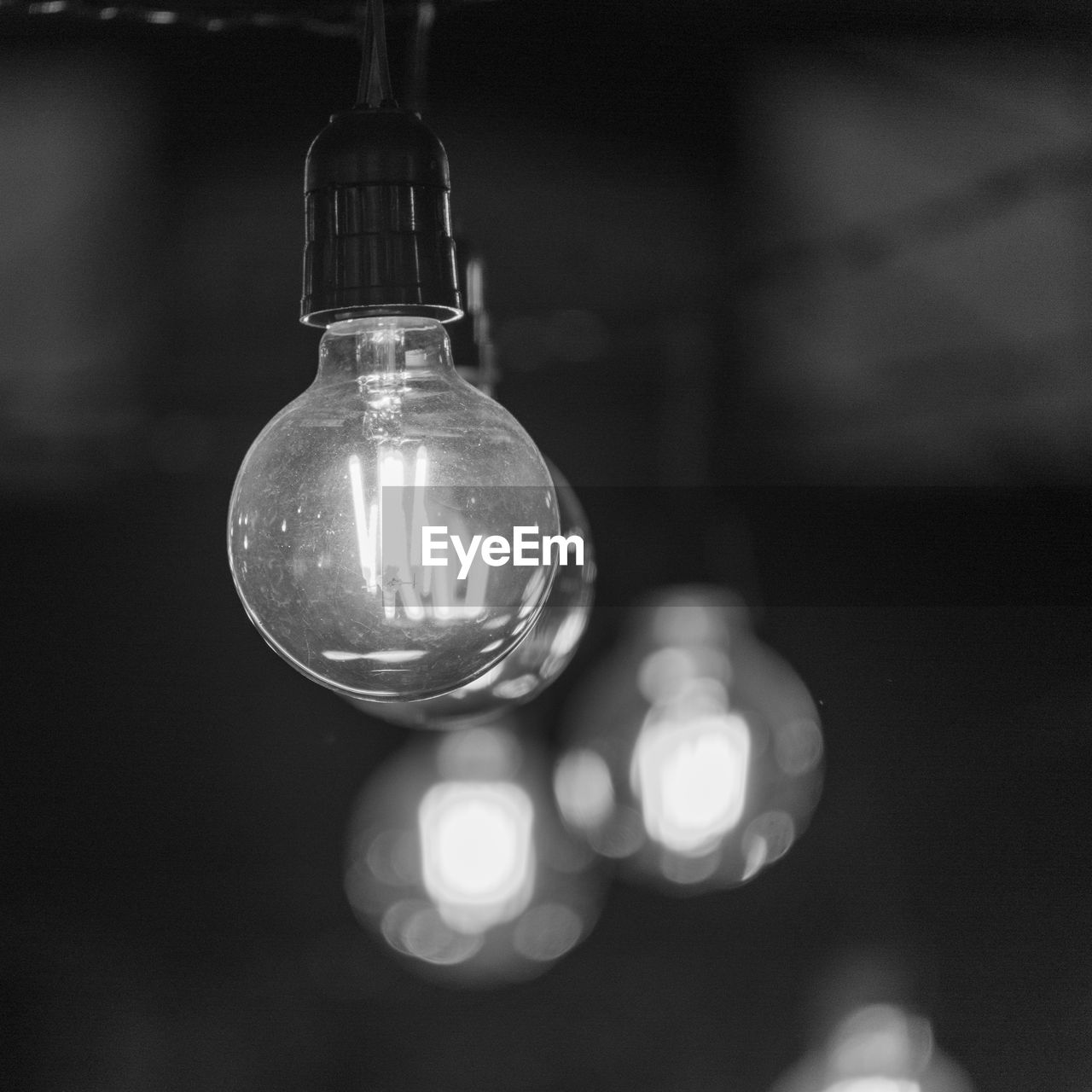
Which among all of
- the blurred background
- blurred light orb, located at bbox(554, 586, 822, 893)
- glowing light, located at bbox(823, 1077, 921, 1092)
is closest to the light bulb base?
blurred light orb, located at bbox(554, 586, 822, 893)

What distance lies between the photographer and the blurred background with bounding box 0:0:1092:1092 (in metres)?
2.57

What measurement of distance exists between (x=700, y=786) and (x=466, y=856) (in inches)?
35.3

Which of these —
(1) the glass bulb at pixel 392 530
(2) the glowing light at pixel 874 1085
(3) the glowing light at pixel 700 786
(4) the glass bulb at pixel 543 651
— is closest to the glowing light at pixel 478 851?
(2) the glowing light at pixel 874 1085

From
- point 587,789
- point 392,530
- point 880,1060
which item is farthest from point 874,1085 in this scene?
point 392,530

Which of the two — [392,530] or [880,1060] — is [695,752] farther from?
[880,1060]

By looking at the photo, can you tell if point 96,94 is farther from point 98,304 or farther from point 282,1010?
point 282,1010

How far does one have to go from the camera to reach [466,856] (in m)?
2.22

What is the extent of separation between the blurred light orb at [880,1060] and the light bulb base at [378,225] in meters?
2.14

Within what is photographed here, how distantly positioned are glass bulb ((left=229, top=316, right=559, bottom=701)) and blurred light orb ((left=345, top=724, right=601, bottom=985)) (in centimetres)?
175

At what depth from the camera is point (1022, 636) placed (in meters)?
2.92

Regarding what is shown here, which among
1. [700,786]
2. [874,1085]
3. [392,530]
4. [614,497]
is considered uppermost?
[614,497]

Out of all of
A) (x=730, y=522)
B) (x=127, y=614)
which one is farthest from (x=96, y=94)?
(x=730, y=522)

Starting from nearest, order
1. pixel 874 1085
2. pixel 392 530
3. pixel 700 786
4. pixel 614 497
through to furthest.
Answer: pixel 392 530 → pixel 700 786 → pixel 874 1085 → pixel 614 497

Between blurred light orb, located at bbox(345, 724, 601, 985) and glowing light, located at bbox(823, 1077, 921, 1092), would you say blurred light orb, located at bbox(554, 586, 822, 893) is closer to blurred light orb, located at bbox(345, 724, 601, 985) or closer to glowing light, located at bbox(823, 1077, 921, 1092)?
blurred light orb, located at bbox(345, 724, 601, 985)
